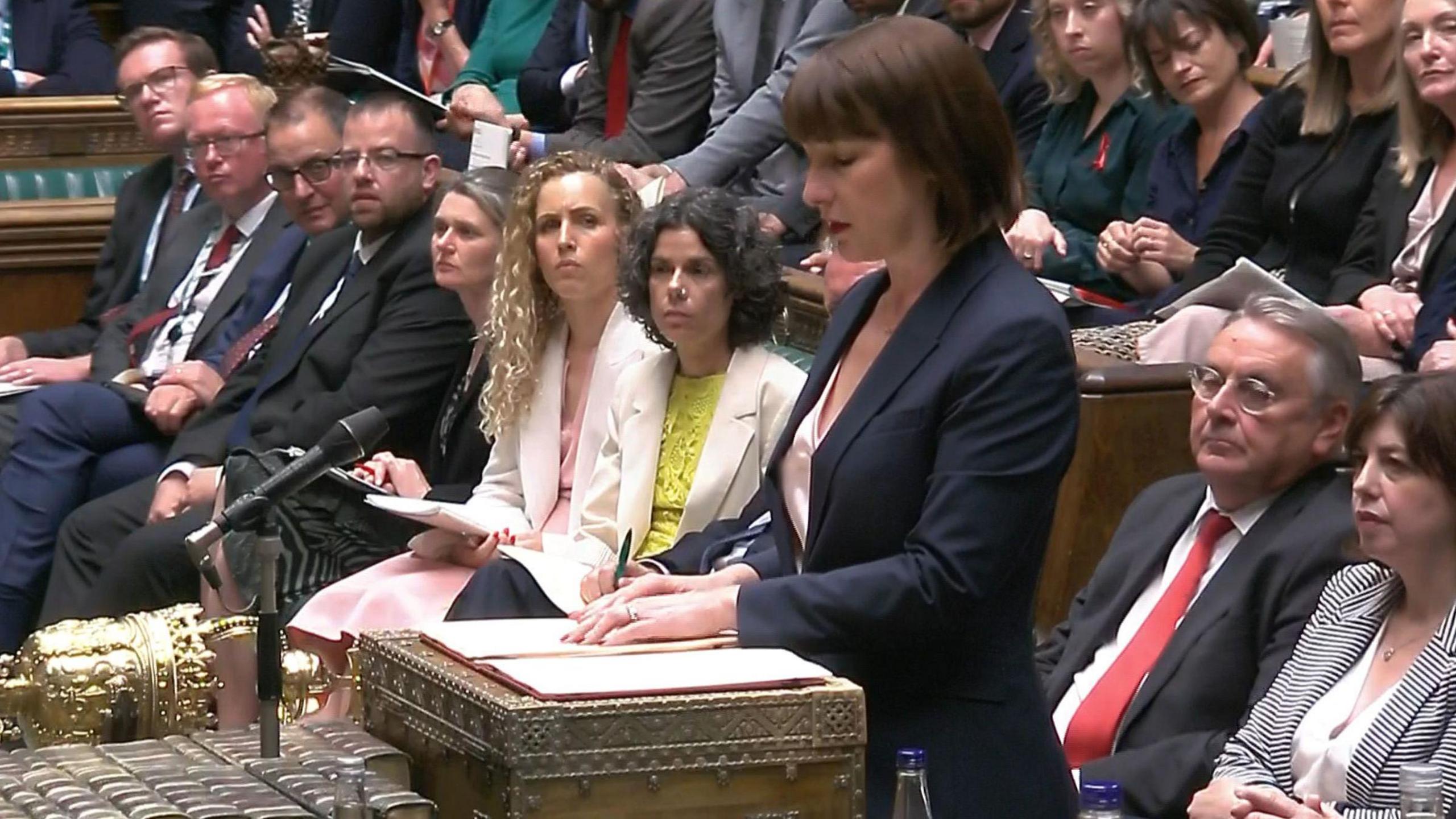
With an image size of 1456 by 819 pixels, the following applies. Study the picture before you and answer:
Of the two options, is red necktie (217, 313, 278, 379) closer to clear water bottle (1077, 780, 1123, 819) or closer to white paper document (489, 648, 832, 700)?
white paper document (489, 648, 832, 700)

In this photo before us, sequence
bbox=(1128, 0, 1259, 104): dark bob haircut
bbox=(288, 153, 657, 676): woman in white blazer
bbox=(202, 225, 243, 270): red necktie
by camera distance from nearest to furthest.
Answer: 1. bbox=(288, 153, 657, 676): woman in white blazer
2. bbox=(1128, 0, 1259, 104): dark bob haircut
3. bbox=(202, 225, 243, 270): red necktie

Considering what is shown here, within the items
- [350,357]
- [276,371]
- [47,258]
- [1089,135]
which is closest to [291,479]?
[350,357]

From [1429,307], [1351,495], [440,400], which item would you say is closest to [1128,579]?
[1351,495]

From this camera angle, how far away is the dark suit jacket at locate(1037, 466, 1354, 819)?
325cm

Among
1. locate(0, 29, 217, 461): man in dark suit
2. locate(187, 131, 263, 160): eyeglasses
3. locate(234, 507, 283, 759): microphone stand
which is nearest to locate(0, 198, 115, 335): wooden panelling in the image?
locate(0, 29, 217, 461): man in dark suit

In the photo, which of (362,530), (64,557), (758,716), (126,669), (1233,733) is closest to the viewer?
(758,716)

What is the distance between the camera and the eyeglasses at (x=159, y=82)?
23.1ft

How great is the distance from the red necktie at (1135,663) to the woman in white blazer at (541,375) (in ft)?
4.60

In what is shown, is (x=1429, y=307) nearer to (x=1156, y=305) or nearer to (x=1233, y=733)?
(x=1156, y=305)

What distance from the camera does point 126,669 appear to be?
137 inches

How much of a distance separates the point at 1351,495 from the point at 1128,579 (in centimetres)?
36

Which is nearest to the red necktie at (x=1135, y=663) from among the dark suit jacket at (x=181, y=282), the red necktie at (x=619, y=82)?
the dark suit jacket at (x=181, y=282)

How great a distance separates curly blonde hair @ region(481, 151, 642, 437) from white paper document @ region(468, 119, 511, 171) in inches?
32.1

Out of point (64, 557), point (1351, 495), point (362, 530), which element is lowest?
point (64, 557)
